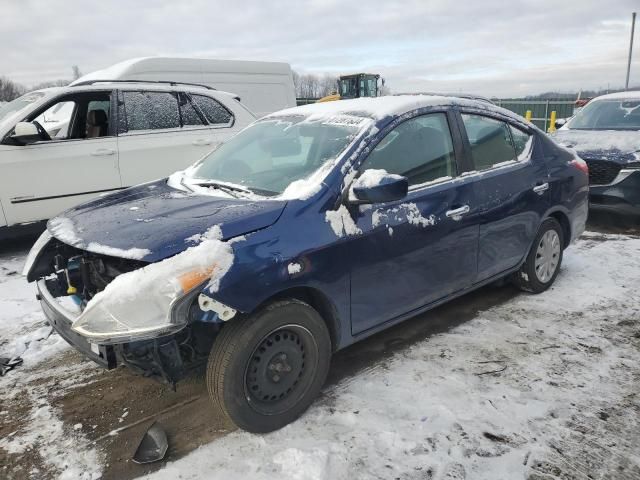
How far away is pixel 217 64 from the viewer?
10797 millimetres

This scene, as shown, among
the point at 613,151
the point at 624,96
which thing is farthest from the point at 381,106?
the point at 624,96

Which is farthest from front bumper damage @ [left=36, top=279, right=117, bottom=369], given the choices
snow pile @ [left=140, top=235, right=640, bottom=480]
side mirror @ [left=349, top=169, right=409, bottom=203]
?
side mirror @ [left=349, top=169, right=409, bottom=203]

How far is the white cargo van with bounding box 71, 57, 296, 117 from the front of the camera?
9711 mm

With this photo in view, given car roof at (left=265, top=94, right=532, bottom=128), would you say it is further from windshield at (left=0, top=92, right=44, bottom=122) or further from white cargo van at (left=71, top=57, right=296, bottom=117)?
white cargo van at (left=71, top=57, right=296, bottom=117)

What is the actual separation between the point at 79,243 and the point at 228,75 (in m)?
9.09

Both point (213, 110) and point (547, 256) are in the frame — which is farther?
point (213, 110)

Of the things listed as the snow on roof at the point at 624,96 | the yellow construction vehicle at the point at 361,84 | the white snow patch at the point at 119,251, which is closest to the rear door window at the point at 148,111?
the white snow patch at the point at 119,251

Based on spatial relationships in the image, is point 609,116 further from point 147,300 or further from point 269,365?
point 147,300

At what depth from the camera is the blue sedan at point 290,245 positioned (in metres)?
2.36

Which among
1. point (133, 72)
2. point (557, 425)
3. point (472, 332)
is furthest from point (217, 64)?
point (557, 425)

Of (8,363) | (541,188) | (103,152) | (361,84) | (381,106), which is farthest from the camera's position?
(361,84)

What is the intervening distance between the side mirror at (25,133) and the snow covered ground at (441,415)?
2252mm

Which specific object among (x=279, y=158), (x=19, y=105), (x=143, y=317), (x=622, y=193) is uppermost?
(x=19, y=105)

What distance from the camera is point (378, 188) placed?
2.77 meters
